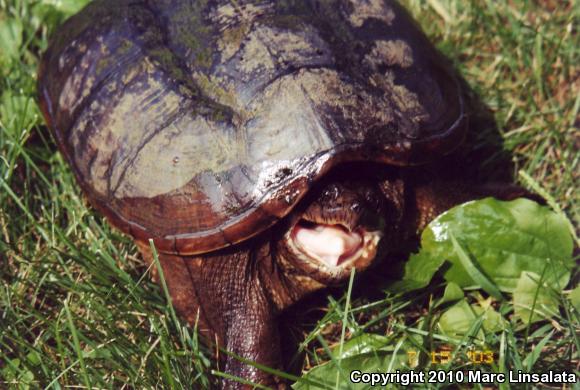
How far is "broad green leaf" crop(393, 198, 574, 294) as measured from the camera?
Result: 7.93 ft

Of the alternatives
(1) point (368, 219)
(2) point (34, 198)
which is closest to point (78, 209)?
(2) point (34, 198)

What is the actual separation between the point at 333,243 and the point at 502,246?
65 cm

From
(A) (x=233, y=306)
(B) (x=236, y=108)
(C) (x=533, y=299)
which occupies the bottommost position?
(C) (x=533, y=299)

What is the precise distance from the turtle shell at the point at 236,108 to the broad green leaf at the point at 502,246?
Answer: 0.29m

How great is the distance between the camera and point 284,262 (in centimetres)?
239

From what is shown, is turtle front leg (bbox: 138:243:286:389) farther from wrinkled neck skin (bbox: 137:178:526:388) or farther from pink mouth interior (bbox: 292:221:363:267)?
pink mouth interior (bbox: 292:221:363:267)

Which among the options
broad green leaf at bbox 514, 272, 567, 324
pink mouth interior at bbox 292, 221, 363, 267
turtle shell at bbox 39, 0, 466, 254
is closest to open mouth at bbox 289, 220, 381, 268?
pink mouth interior at bbox 292, 221, 363, 267

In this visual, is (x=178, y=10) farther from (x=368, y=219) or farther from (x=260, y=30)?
(x=368, y=219)

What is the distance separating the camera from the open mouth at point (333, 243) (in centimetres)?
222

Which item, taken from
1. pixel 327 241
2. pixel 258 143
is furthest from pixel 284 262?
pixel 258 143

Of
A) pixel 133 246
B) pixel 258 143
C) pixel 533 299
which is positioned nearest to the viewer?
pixel 258 143

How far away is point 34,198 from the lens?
297 centimetres
